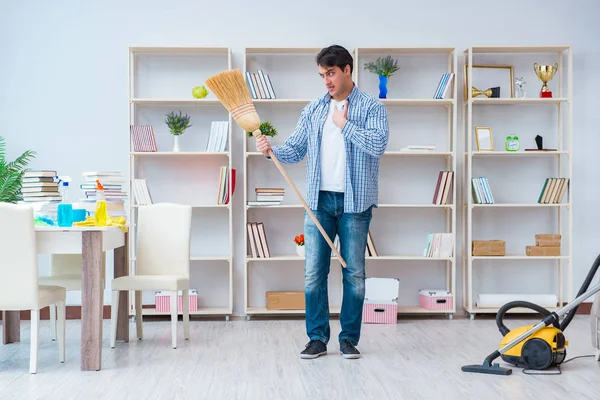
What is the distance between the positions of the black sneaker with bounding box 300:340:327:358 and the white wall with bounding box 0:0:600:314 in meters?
1.85

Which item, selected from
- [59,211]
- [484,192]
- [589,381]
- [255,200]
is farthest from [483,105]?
[59,211]

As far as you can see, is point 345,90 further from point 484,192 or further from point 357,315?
point 484,192

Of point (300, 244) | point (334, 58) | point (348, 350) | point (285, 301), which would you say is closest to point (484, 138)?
point (300, 244)

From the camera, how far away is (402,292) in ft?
18.9

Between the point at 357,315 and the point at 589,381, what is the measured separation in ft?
3.94

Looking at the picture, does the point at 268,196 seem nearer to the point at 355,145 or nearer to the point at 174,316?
the point at 174,316

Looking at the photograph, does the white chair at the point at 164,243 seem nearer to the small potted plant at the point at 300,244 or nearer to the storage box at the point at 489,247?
the small potted plant at the point at 300,244

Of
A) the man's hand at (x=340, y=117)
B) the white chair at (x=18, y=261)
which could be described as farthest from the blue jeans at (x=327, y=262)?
the white chair at (x=18, y=261)

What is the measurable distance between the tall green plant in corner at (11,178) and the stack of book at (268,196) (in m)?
1.69

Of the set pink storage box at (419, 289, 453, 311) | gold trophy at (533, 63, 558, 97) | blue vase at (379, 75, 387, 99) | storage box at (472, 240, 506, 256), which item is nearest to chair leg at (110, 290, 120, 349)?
pink storage box at (419, 289, 453, 311)

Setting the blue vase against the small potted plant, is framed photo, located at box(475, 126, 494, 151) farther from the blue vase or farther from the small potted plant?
the small potted plant

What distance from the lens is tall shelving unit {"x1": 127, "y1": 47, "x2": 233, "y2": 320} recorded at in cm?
573

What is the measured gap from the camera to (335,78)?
3838 mm

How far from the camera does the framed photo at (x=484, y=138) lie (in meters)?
5.64
